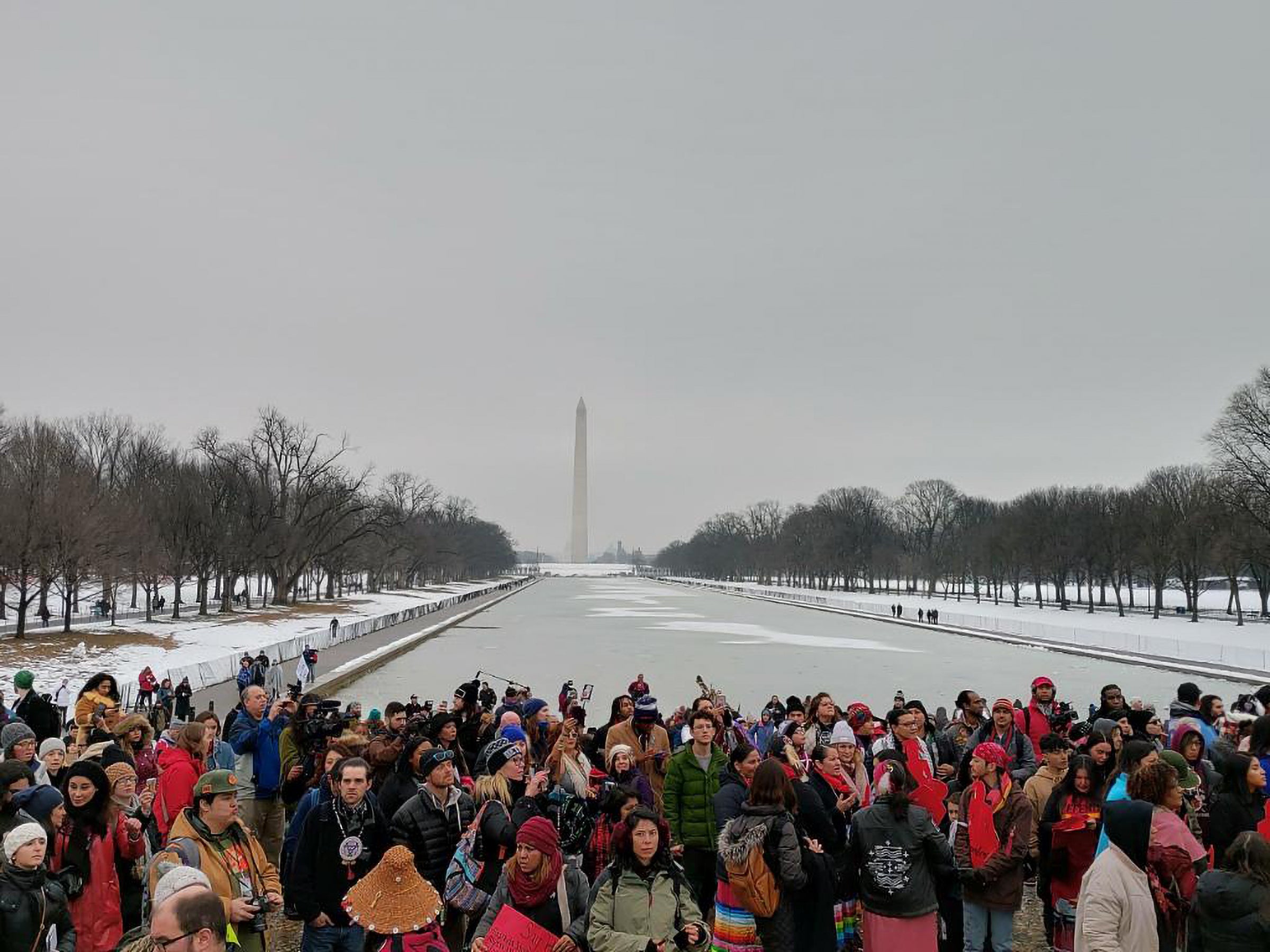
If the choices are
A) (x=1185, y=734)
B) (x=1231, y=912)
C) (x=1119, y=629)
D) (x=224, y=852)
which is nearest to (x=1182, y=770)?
(x=1185, y=734)

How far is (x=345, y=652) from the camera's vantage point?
3281 centimetres

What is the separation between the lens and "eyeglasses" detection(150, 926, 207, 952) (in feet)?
9.10

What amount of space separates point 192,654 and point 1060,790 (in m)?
32.8

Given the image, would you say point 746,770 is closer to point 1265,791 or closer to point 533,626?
point 1265,791

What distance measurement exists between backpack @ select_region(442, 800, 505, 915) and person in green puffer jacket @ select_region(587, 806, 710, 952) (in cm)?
79

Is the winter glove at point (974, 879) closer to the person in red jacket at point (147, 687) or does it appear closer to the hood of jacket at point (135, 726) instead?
the hood of jacket at point (135, 726)

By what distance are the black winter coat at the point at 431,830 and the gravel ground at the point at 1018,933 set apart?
2.11 meters

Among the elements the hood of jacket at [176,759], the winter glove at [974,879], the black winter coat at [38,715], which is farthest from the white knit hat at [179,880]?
the black winter coat at [38,715]

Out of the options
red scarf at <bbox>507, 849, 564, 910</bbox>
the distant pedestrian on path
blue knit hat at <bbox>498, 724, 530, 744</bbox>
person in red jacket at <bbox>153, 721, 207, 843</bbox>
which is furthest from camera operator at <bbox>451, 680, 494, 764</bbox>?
the distant pedestrian on path

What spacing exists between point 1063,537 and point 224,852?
275ft

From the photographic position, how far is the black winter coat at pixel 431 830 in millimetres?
5070

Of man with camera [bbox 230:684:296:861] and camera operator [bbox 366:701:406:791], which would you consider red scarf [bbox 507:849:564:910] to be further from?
man with camera [bbox 230:684:296:861]

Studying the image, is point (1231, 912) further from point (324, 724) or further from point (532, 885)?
point (324, 724)

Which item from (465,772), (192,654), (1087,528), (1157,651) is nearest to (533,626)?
(192,654)
